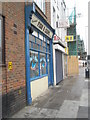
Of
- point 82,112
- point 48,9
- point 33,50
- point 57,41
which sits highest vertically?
point 48,9

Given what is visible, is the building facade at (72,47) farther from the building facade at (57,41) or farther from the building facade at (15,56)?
the building facade at (15,56)

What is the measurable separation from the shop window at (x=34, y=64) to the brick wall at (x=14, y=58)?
124cm

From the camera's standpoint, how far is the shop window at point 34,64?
7361 mm

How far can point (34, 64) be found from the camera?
7.85m

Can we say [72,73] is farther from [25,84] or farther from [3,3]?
[3,3]

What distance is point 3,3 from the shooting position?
4.80 metres

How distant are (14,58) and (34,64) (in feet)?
8.39

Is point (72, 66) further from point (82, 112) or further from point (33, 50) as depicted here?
point (82, 112)


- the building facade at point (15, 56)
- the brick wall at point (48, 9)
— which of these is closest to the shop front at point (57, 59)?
the brick wall at point (48, 9)

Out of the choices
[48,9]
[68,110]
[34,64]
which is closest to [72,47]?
[48,9]

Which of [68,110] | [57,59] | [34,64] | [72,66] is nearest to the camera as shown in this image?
[68,110]

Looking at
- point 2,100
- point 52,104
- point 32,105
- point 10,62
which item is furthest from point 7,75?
point 52,104

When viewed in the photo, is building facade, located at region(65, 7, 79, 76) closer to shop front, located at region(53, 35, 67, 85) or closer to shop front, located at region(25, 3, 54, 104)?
shop front, located at region(53, 35, 67, 85)

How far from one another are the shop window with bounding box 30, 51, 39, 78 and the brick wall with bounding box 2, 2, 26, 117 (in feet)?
4.08
